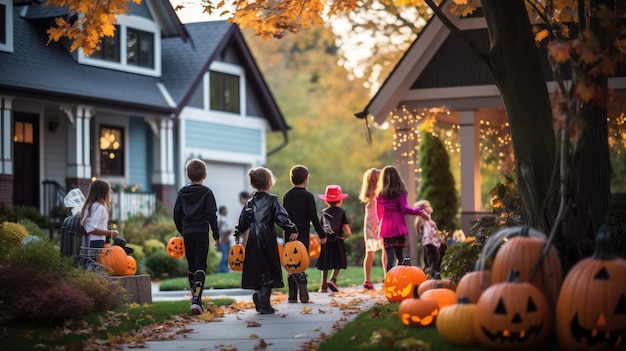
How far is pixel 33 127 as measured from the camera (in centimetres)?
2552

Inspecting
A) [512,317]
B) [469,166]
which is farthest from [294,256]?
[469,166]

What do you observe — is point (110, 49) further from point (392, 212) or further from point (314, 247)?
point (392, 212)

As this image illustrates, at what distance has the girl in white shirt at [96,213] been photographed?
520 inches

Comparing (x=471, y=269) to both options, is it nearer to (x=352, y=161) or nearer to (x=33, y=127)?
(x=33, y=127)

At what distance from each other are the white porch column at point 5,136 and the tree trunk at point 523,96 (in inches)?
620

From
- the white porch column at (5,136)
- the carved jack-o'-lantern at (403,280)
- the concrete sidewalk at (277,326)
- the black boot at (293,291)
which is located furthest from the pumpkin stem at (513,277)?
the white porch column at (5,136)

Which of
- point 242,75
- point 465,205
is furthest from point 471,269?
point 242,75

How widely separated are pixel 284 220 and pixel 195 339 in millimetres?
2722

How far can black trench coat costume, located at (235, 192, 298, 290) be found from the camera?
12.3 m

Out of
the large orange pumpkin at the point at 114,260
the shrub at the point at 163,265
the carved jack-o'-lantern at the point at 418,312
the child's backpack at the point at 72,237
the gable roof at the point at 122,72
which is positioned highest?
the gable roof at the point at 122,72

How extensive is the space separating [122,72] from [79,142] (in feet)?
10.2

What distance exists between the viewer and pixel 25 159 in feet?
82.6

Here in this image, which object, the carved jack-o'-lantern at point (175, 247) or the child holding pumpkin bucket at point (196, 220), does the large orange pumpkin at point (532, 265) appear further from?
the carved jack-o'-lantern at point (175, 247)

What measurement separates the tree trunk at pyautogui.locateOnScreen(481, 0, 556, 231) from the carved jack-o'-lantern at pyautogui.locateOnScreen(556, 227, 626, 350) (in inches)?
79.5
